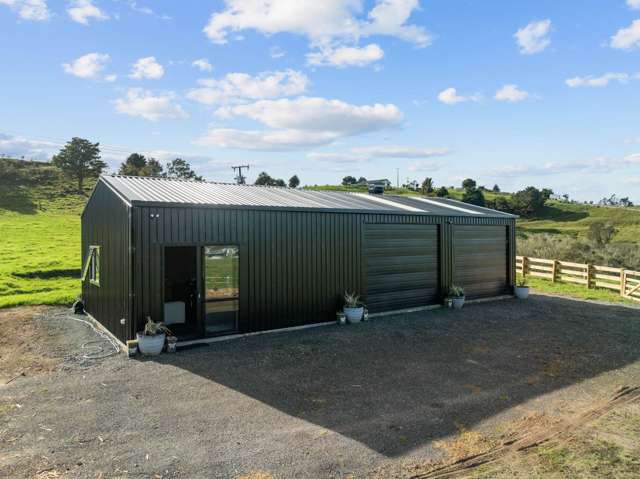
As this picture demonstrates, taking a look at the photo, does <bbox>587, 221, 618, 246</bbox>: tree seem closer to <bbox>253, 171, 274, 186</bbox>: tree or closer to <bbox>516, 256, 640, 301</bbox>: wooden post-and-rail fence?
<bbox>516, 256, 640, 301</bbox>: wooden post-and-rail fence

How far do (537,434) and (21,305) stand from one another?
1382 cm

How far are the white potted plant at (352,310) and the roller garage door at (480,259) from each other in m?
4.41

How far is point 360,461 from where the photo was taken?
444cm

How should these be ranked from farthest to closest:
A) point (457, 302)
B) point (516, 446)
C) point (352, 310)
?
point (457, 302) → point (352, 310) → point (516, 446)

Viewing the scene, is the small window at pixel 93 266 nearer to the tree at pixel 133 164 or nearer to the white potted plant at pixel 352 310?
the white potted plant at pixel 352 310

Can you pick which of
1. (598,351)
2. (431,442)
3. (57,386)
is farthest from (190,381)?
(598,351)

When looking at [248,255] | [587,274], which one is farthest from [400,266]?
[587,274]

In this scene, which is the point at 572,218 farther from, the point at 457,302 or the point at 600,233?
the point at 457,302

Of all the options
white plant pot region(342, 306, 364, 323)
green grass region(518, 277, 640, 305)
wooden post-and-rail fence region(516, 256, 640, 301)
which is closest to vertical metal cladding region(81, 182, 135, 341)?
white plant pot region(342, 306, 364, 323)

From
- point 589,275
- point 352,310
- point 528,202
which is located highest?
point 528,202

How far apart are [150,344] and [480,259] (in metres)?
11.0

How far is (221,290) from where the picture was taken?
935cm

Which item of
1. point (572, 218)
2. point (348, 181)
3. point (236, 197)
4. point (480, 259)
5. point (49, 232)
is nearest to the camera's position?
point (236, 197)

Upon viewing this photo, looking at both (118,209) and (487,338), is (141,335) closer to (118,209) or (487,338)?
(118,209)
